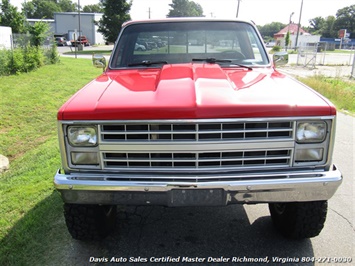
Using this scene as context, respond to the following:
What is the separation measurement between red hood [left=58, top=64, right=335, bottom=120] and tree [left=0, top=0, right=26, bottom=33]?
23.2 meters

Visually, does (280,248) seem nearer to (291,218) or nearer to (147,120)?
(291,218)

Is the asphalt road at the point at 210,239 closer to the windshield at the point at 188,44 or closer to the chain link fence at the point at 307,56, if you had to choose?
the windshield at the point at 188,44

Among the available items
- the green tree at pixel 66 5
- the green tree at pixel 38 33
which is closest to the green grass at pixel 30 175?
Result: the green tree at pixel 38 33

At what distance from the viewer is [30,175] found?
4793 millimetres

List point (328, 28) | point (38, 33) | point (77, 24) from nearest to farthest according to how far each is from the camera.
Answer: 1. point (38, 33)
2. point (77, 24)
3. point (328, 28)

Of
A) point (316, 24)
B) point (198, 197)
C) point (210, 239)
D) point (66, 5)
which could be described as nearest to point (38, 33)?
point (210, 239)

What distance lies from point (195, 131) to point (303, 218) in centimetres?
133

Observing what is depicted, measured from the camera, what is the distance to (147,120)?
2.28m

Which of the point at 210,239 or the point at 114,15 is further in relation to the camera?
the point at 114,15

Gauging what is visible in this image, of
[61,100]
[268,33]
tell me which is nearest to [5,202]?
[61,100]

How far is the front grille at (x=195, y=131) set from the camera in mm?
2307

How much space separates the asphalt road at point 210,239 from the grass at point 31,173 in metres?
0.26

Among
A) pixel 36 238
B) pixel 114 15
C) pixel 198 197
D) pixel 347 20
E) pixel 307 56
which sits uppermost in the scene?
pixel 347 20

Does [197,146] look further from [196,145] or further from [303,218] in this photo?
[303,218]
